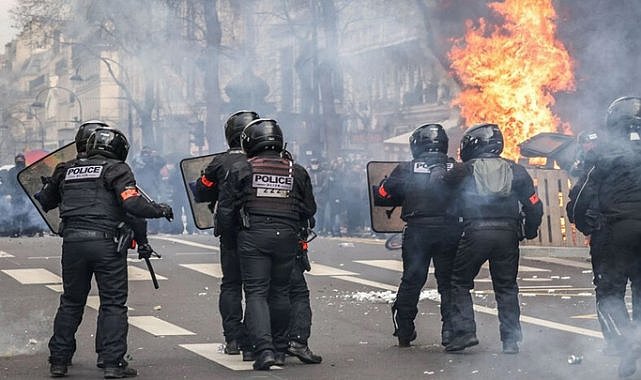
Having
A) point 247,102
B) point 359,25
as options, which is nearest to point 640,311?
point 359,25

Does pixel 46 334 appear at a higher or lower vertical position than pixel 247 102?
lower

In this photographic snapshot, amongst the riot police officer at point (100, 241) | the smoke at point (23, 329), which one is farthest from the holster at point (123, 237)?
the smoke at point (23, 329)

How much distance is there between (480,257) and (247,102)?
19968 mm

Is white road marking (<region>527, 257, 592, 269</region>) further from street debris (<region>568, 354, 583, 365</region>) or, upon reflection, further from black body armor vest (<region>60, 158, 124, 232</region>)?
black body armor vest (<region>60, 158, 124, 232</region>)

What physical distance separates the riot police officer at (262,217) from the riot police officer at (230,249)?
281mm

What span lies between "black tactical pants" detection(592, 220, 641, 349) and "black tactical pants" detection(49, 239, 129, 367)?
125 inches

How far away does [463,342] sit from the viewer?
9.42 meters

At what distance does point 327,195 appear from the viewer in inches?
1005

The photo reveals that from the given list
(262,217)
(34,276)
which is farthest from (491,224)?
(34,276)

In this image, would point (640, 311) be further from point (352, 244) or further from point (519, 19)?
point (519, 19)

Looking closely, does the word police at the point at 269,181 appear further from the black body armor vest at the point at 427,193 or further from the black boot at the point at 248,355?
the black body armor vest at the point at 427,193

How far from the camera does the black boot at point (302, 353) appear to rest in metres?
9.00

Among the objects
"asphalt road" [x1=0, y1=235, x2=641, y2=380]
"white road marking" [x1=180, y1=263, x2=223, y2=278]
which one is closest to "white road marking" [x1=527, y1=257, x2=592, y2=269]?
"asphalt road" [x1=0, y1=235, x2=641, y2=380]

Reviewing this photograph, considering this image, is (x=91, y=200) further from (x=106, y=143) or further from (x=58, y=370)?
(x=58, y=370)
